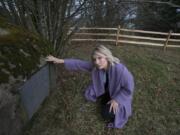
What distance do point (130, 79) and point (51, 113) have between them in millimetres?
1364

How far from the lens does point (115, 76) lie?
11.5 feet

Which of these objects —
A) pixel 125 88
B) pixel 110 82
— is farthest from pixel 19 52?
pixel 125 88

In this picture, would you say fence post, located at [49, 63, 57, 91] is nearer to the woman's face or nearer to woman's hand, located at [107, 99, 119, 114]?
the woman's face

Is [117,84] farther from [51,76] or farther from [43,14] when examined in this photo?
[43,14]

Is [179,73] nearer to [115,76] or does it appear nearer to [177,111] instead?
[177,111]

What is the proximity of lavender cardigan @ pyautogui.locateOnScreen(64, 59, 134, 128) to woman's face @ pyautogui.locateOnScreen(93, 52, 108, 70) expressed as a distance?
0.16m

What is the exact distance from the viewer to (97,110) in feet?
13.5

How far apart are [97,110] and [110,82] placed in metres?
0.70

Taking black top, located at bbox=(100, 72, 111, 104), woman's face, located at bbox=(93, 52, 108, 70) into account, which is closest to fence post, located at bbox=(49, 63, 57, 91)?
woman's face, located at bbox=(93, 52, 108, 70)

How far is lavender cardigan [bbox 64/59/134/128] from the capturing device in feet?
11.3

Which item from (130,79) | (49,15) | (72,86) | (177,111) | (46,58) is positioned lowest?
(177,111)

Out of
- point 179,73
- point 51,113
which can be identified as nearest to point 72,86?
Answer: point 51,113

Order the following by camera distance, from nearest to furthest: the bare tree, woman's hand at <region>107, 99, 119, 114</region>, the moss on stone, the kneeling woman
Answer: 1. the moss on stone
2. the kneeling woman
3. woman's hand at <region>107, 99, 119, 114</region>
4. the bare tree

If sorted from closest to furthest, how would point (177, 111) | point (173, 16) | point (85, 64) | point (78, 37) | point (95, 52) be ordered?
point (95, 52) → point (85, 64) → point (177, 111) → point (78, 37) → point (173, 16)
